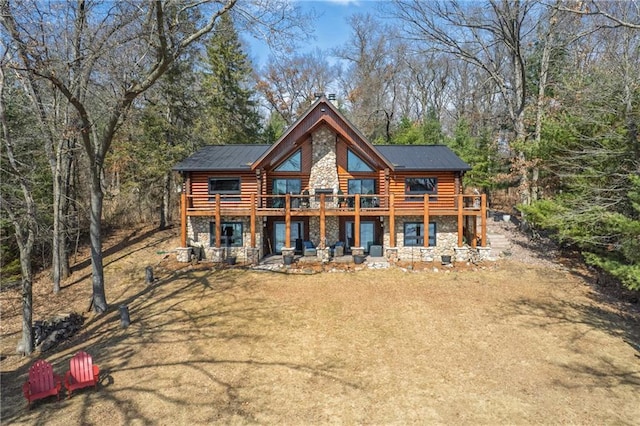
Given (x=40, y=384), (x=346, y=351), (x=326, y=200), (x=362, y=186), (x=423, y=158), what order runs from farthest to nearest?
(x=423, y=158) → (x=362, y=186) → (x=326, y=200) → (x=346, y=351) → (x=40, y=384)

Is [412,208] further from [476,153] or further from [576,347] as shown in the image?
[476,153]

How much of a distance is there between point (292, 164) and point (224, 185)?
3.61m

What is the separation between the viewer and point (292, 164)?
663 inches

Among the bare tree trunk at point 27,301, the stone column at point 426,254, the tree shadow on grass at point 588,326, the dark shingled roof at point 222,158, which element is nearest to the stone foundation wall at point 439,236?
the stone column at point 426,254

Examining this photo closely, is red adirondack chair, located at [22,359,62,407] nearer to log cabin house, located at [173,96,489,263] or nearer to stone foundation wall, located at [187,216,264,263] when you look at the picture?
log cabin house, located at [173,96,489,263]

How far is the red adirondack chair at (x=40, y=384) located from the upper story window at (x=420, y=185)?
48.0 ft

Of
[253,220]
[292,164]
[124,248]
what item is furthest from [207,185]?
[124,248]

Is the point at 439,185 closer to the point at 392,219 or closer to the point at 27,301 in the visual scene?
the point at 392,219

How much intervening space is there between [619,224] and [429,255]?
6964 mm

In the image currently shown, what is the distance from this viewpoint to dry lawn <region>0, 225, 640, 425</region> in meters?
6.21

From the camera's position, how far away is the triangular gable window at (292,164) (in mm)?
16828

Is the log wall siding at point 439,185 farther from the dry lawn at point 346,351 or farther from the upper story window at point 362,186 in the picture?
the dry lawn at point 346,351

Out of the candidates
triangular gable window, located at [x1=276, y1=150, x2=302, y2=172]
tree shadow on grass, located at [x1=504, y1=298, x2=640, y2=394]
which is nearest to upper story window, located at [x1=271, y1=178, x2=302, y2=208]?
triangular gable window, located at [x1=276, y1=150, x2=302, y2=172]

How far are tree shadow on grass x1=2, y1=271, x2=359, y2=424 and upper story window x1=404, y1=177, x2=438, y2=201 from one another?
9.34m
